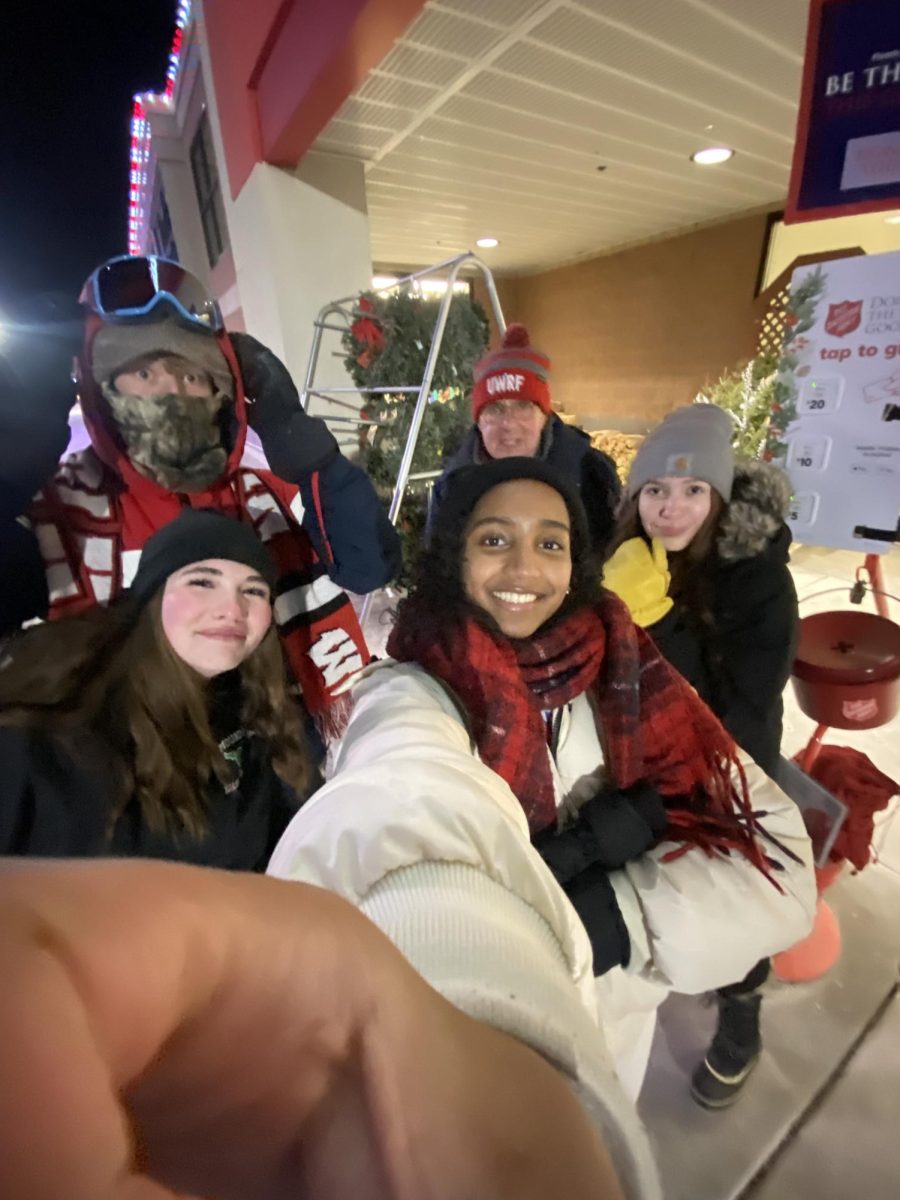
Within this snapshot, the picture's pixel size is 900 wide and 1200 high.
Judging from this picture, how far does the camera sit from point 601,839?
0.80 metres

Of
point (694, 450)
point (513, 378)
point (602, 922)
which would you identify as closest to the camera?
point (602, 922)

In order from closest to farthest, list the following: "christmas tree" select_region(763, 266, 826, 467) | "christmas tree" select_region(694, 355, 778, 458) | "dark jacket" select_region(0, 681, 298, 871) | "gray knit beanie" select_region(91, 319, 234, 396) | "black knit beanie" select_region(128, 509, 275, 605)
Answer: "dark jacket" select_region(0, 681, 298, 871)
"black knit beanie" select_region(128, 509, 275, 605)
"gray knit beanie" select_region(91, 319, 234, 396)
"christmas tree" select_region(763, 266, 826, 467)
"christmas tree" select_region(694, 355, 778, 458)

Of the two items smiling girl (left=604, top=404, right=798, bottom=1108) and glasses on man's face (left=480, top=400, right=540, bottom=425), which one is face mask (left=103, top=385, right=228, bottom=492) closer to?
smiling girl (left=604, top=404, right=798, bottom=1108)

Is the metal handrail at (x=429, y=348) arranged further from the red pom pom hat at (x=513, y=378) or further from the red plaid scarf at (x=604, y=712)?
the red plaid scarf at (x=604, y=712)

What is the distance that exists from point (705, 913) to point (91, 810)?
859mm

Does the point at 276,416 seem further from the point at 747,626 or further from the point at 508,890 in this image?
the point at 747,626

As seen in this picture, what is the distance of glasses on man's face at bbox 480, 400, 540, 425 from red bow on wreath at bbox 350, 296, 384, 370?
108 centimetres

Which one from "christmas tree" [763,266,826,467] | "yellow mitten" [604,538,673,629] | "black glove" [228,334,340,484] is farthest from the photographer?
"christmas tree" [763,266,826,467]

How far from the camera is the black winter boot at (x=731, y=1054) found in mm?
1162

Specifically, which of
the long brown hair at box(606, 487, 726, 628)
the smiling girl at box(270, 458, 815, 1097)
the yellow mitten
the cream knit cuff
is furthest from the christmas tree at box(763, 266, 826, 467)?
the cream knit cuff

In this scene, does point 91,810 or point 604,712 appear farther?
point 604,712

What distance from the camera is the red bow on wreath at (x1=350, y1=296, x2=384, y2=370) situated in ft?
8.61

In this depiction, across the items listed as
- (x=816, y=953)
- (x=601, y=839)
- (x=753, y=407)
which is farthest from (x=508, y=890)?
(x=753, y=407)

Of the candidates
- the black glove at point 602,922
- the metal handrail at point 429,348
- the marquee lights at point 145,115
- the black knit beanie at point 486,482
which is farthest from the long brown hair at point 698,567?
the marquee lights at point 145,115
